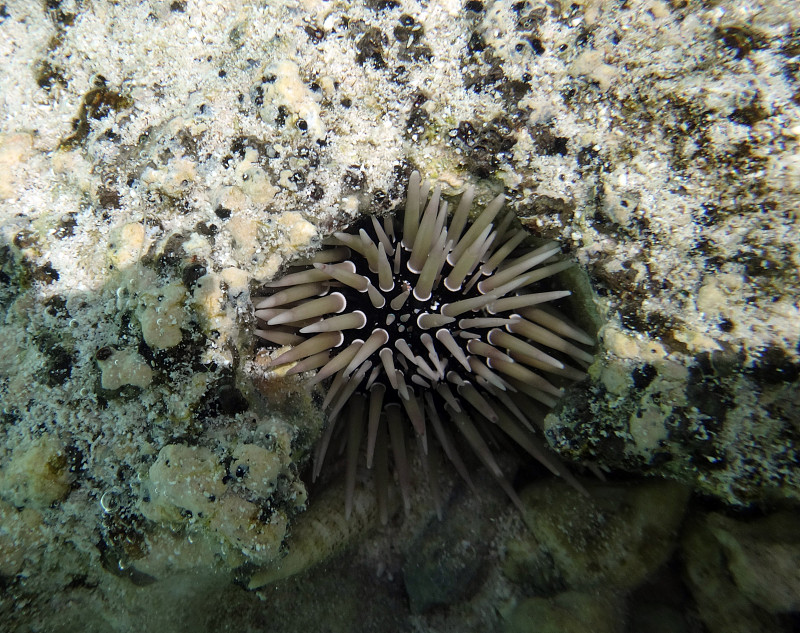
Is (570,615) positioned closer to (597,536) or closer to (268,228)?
(597,536)

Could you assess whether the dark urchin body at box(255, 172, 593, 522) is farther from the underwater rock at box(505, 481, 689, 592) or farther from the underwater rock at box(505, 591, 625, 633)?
the underwater rock at box(505, 591, 625, 633)

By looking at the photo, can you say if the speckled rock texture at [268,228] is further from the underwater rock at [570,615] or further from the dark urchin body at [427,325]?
the dark urchin body at [427,325]

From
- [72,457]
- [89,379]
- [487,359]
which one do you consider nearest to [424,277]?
[487,359]

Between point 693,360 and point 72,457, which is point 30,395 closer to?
point 72,457

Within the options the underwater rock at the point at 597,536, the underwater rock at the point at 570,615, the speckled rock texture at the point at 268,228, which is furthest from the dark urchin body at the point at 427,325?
the underwater rock at the point at 570,615

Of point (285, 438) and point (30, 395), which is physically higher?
point (30, 395)

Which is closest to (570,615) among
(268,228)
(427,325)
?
(427,325)
